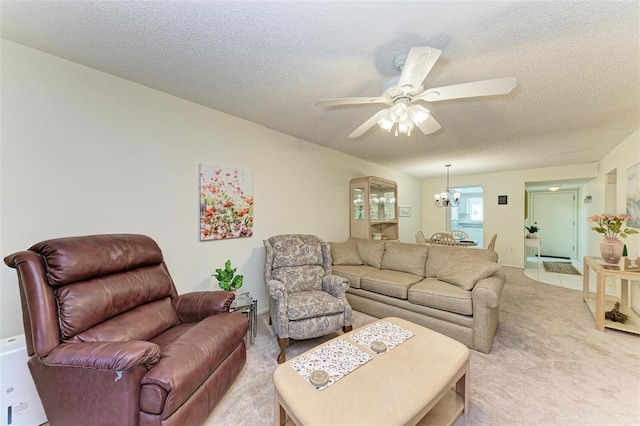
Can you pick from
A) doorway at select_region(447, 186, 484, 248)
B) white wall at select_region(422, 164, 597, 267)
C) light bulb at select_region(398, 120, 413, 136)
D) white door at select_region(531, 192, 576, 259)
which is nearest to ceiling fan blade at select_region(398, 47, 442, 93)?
light bulb at select_region(398, 120, 413, 136)

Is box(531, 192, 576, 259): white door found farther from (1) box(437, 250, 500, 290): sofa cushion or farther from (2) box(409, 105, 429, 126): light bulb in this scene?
(2) box(409, 105, 429, 126): light bulb

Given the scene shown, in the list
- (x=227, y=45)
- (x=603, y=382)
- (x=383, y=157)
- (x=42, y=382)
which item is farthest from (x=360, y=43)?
(x=383, y=157)

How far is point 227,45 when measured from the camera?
1.61m

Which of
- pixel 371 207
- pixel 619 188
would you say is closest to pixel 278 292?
pixel 371 207

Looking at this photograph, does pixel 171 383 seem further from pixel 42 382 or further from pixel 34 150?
pixel 34 150

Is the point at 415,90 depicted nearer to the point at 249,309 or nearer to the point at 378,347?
the point at 378,347

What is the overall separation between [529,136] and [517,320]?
2410 mm

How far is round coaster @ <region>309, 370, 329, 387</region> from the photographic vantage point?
3.98 ft

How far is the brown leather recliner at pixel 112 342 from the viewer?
118cm

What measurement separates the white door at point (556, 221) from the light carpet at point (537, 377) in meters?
5.55

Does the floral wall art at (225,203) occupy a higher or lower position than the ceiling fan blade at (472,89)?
lower

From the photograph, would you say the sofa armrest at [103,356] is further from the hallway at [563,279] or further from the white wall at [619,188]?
the hallway at [563,279]

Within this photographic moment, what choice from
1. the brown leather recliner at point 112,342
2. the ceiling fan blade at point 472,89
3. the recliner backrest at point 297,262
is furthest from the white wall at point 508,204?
the brown leather recliner at point 112,342

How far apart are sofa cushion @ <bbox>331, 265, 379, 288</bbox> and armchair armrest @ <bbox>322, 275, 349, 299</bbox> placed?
610 mm
